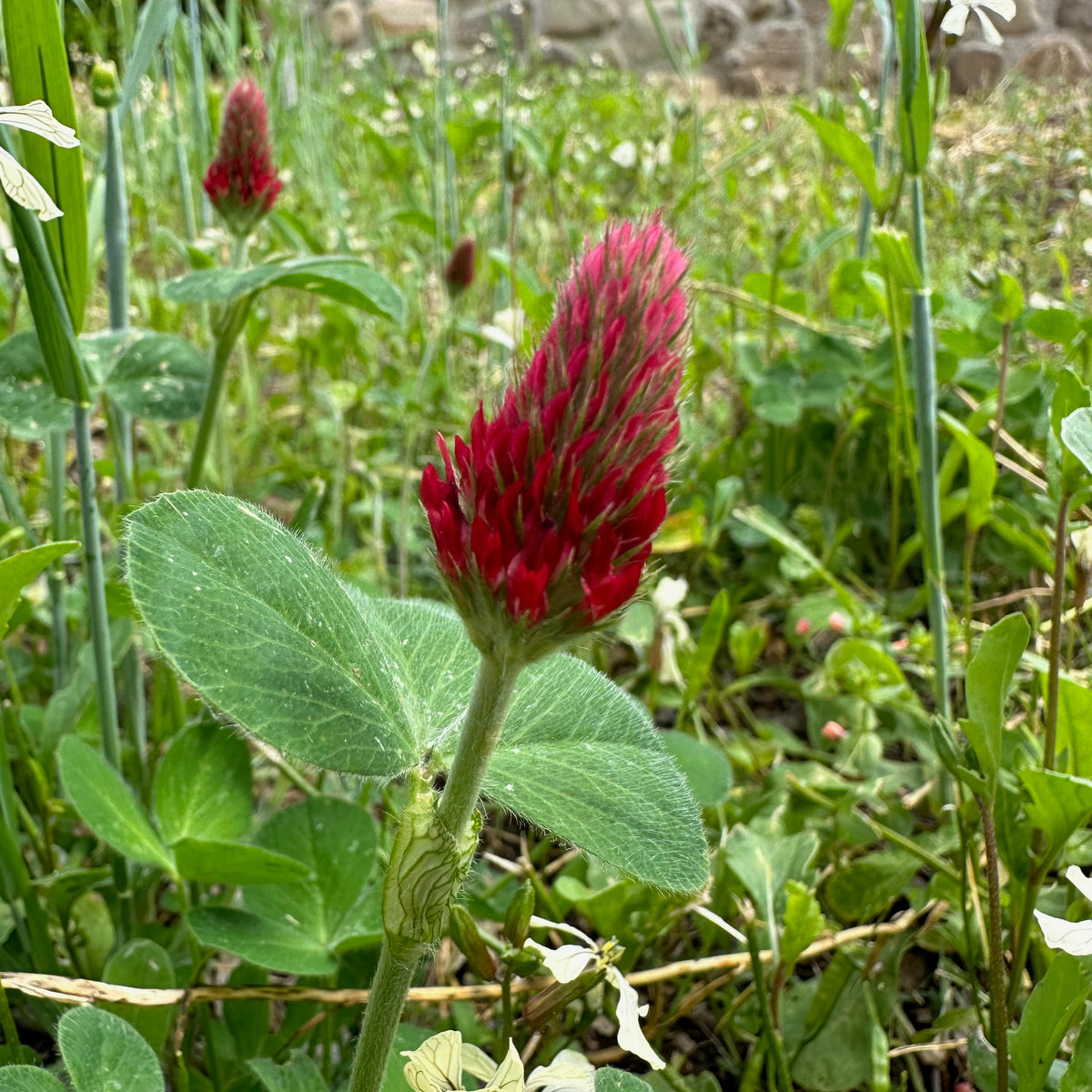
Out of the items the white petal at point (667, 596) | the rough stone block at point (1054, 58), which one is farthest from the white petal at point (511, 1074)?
the rough stone block at point (1054, 58)

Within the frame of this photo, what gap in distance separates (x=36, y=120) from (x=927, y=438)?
75 cm

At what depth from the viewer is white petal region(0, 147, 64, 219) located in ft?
1.70

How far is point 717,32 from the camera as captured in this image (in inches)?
270

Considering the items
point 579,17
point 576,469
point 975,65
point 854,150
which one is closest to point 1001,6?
point 854,150

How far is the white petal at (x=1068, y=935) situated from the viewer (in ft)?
1.79

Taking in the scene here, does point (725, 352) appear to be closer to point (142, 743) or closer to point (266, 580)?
point (142, 743)

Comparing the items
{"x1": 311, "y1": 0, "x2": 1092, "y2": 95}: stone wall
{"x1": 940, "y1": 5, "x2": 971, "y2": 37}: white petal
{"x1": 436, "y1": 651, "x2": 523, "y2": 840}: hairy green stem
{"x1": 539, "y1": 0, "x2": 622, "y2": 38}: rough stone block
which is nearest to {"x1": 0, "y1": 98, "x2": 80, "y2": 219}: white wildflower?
{"x1": 436, "y1": 651, "x2": 523, "y2": 840}: hairy green stem

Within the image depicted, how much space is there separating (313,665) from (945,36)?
75 centimetres

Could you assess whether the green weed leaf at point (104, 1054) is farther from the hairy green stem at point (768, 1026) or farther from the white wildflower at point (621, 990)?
the hairy green stem at point (768, 1026)

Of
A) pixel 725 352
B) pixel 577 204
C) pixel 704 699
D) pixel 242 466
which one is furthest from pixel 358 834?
pixel 577 204

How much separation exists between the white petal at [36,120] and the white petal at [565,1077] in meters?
0.52

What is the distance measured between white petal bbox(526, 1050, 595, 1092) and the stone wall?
20.4 feet

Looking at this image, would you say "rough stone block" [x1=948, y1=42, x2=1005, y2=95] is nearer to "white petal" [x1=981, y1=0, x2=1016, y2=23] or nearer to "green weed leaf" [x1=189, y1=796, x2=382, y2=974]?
"white petal" [x1=981, y1=0, x2=1016, y2=23]

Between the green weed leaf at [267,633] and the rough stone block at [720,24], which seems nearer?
the green weed leaf at [267,633]
